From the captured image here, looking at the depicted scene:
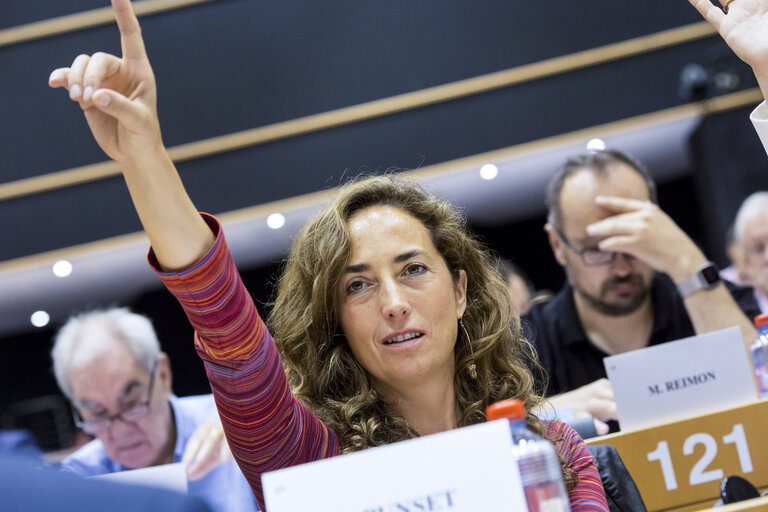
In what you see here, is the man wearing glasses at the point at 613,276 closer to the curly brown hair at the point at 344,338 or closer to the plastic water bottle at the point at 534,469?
the curly brown hair at the point at 344,338

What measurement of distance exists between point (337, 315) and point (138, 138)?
48 cm

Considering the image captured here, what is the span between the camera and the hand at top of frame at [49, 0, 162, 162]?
106 cm

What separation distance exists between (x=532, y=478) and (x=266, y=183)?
2.69m

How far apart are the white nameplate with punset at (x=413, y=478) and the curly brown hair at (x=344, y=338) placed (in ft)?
1.65

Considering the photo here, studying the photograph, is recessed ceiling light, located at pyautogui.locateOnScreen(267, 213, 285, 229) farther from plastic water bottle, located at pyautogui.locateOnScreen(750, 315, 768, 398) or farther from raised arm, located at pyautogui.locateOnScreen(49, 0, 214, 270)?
raised arm, located at pyautogui.locateOnScreen(49, 0, 214, 270)

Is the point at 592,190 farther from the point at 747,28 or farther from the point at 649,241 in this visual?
the point at 747,28

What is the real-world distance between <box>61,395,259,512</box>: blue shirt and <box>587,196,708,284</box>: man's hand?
1.26 m

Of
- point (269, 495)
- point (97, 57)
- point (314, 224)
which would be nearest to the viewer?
point (269, 495)

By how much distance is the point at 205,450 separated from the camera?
2.47 m

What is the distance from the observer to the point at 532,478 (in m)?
0.96

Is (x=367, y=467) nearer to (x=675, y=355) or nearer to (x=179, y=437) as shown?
(x=675, y=355)

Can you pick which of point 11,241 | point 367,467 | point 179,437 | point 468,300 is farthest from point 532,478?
point 11,241

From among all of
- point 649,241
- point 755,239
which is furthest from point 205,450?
point 755,239

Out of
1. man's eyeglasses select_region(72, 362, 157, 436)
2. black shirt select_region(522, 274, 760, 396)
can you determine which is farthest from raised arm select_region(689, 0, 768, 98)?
man's eyeglasses select_region(72, 362, 157, 436)
